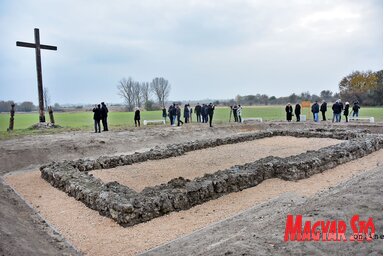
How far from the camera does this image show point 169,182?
8.48 metres

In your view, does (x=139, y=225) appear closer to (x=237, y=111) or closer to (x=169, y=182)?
(x=169, y=182)

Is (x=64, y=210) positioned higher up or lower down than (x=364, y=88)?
lower down

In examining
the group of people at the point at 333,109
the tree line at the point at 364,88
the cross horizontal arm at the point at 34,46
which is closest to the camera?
the cross horizontal arm at the point at 34,46

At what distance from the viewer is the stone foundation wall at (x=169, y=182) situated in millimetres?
7016

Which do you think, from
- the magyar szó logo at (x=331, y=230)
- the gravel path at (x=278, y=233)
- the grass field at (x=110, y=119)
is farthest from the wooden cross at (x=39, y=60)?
the magyar szó logo at (x=331, y=230)

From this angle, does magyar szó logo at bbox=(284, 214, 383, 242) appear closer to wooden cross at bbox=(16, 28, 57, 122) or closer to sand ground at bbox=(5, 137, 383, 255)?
sand ground at bbox=(5, 137, 383, 255)

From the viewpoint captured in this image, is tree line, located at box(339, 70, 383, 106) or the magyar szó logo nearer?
the magyar szó logo

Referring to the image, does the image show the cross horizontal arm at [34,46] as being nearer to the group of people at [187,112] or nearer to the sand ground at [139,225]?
the group of people at [187,112]

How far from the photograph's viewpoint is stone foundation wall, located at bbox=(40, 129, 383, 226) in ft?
23.0

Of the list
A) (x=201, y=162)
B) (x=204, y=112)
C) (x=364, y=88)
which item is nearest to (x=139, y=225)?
(x=201, y=162)

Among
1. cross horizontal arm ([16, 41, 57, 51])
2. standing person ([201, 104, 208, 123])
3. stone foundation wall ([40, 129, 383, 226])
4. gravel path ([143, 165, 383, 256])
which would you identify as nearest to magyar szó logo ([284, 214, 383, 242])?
gravel path ([143, 165, 383, 256])

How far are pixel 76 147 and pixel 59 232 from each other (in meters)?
8.89

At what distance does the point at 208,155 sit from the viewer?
45.5 ft

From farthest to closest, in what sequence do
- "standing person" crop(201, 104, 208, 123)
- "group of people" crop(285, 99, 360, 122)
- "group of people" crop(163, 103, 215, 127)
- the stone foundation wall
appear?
"standing person" crop(201, 104, 208, 123)
"group of people" crop(285, 99, 360, 122)
"group of people" crop(163, 103, 215, 127)
the stone foundation wall
